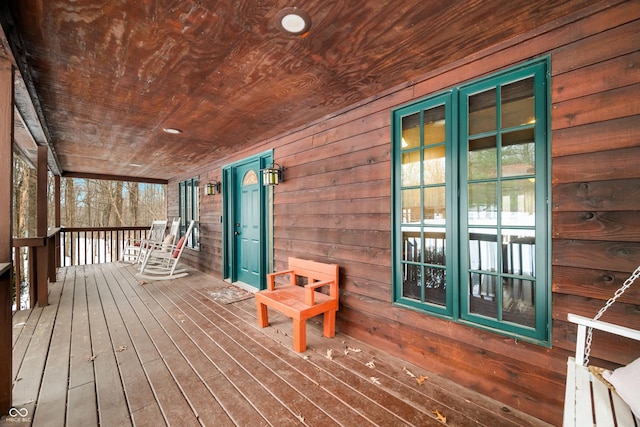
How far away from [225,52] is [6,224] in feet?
5.63

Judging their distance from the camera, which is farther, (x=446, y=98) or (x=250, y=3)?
(x=446, y=98)

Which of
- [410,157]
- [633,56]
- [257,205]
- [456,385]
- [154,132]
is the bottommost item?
[456,385]

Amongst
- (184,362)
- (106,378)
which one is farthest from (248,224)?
(106,378)

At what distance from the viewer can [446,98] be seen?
6.66 ft

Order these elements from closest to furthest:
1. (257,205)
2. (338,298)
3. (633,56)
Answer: (633,56), (338,298), (257,205)

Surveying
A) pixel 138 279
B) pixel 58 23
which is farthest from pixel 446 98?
pixel 138 279

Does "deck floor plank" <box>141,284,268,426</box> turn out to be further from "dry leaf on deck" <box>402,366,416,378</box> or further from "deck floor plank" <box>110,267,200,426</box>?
"dry leaf on deck" <box>402,366,416,378</box>

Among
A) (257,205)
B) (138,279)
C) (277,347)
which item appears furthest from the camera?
(138,279)

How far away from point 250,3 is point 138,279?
512cm

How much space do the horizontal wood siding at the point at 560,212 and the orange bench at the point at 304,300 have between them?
22 cm

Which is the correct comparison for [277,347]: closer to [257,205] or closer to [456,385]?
[456,385]

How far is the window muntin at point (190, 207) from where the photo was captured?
6.07 metres

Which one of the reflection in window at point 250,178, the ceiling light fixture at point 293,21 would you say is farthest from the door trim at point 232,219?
the ceiling light fixture at point 293,21

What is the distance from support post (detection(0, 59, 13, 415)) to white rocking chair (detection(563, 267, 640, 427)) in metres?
2.81
